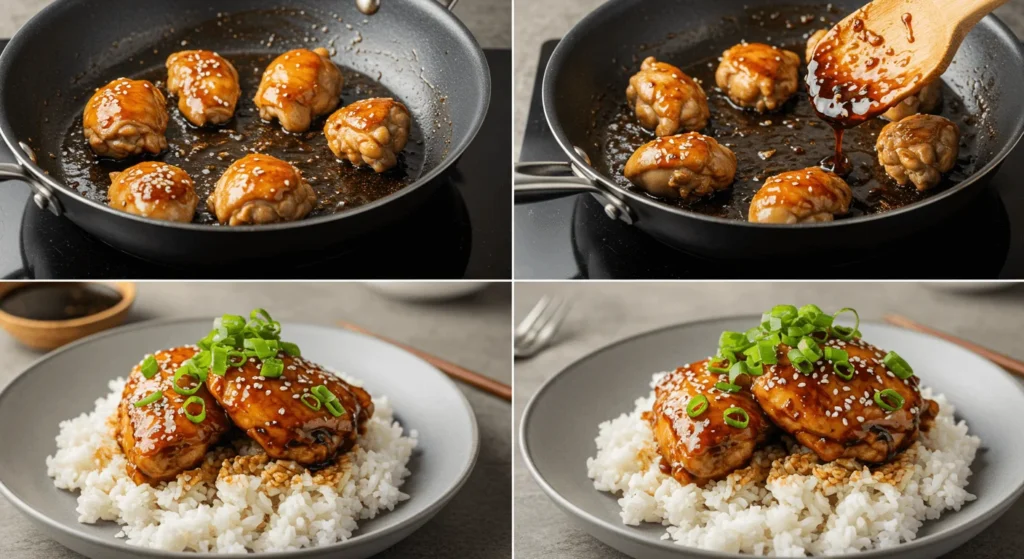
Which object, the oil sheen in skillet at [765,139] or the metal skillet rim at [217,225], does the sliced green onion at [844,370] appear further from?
the metal skillet rim at [217,225]

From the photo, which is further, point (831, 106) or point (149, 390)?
point (831, 106)

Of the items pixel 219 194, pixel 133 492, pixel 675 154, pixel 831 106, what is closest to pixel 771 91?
pixel 831 106

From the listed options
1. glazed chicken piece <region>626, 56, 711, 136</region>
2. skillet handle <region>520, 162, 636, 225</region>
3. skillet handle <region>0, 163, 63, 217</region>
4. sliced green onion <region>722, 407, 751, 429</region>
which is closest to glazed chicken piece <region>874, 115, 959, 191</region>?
glazed chicken piece <region>626, 56, 711, 136</region>

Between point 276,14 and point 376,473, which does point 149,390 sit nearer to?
point 376,473

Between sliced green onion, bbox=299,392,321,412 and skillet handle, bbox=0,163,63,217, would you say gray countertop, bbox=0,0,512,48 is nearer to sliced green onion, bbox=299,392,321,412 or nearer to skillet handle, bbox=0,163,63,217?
skillet handle, bbox=0,163,63,217

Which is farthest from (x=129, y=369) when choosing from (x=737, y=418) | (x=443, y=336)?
(x=737, y=418)

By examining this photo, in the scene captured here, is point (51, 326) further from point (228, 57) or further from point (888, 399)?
point (888, 399)

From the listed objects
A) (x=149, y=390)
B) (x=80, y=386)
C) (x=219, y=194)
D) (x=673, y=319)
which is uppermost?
(x=219, y=194)
